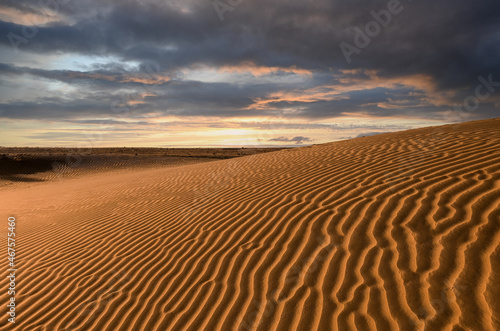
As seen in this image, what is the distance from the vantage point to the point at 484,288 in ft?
9.06

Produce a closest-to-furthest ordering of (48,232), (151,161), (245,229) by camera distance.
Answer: (245,229) → (48,232) → (151,161)

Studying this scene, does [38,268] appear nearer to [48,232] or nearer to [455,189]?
[48,232]

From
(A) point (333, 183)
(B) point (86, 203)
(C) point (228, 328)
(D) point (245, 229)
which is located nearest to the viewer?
(C) point (228, 328)

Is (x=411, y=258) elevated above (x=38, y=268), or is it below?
above

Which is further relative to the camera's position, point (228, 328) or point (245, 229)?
point (245, 229)

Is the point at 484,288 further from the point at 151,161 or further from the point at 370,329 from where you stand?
the point at 151,161

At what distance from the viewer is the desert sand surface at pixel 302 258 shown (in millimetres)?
2918

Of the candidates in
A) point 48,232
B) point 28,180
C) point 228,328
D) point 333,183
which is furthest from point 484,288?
point 28,180

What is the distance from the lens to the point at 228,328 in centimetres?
308

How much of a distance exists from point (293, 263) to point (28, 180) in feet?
89.1

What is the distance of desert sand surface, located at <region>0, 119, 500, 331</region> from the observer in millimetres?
2918

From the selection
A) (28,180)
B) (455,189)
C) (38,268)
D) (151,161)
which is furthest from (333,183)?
(151,161)

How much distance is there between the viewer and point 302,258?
379cm

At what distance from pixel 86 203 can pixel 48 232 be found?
2.92 m
